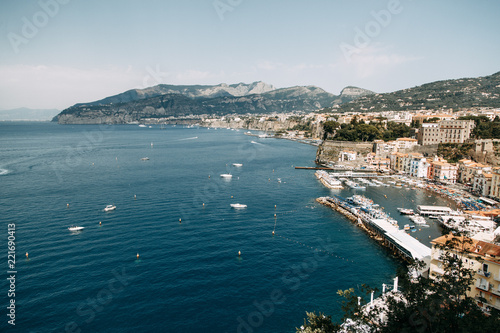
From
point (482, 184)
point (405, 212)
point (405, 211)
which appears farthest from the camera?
point (482, 184)

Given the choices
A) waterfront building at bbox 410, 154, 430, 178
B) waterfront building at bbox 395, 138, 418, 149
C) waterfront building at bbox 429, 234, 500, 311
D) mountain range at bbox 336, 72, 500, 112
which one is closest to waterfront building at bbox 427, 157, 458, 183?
waterfront building at bbox 410, 154, 430, 178

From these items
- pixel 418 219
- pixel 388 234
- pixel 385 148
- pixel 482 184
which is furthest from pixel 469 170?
pixel 388 234

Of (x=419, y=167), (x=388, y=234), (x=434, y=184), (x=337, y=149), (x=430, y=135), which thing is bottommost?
(x=434, y=184)

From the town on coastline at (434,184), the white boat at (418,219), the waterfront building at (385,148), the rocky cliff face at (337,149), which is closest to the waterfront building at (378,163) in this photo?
the town on coastline at (434,184)

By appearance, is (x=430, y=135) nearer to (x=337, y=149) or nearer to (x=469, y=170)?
(x=337, y=149)

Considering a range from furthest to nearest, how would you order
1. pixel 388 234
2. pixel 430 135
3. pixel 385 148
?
pixel 385 148 → pixel 430 135 → pixel 388 234

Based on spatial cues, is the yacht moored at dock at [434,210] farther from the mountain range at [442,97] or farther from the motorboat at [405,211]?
the mountain range at [442,97]

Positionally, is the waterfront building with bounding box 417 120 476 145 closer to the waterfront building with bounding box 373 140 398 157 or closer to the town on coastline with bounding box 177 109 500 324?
the town on coastline with bounding box 177 109 500 324

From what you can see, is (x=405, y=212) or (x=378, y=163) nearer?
(x=405, y=212)
